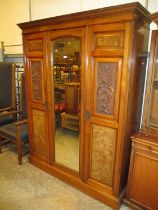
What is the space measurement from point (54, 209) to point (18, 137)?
42.1 inches

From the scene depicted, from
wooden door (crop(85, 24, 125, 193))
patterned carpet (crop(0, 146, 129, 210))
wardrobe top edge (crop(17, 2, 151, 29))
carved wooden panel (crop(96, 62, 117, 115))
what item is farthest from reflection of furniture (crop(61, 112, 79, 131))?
wardrobe top edge (crop(17, 2, 151, 29))

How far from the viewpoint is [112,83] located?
155 cm

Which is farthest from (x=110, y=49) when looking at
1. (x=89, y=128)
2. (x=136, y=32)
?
(x=89, y=128)

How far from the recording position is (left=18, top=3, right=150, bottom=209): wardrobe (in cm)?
147

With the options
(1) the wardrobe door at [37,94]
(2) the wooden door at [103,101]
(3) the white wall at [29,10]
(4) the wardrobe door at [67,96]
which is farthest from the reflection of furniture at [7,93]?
(2) the wooden door at [103,101]

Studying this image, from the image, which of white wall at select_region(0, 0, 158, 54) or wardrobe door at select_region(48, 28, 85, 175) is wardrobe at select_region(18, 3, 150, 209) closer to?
wardrobe door at select_region(48, 28, 85, 175)

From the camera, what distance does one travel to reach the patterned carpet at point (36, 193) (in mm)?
1840

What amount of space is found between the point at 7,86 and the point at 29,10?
130 centimetres

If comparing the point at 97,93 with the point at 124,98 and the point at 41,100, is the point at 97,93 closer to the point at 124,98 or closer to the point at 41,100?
the point at 124,98

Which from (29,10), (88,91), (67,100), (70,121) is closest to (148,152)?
(88,91)

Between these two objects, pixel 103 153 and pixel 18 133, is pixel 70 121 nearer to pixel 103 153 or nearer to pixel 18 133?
pixel 103 153

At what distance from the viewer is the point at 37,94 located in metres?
2.19

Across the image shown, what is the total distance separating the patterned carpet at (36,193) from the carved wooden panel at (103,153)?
1.06 feet

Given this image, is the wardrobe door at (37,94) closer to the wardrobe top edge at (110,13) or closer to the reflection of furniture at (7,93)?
the wardrobe top edge at (110,13)
